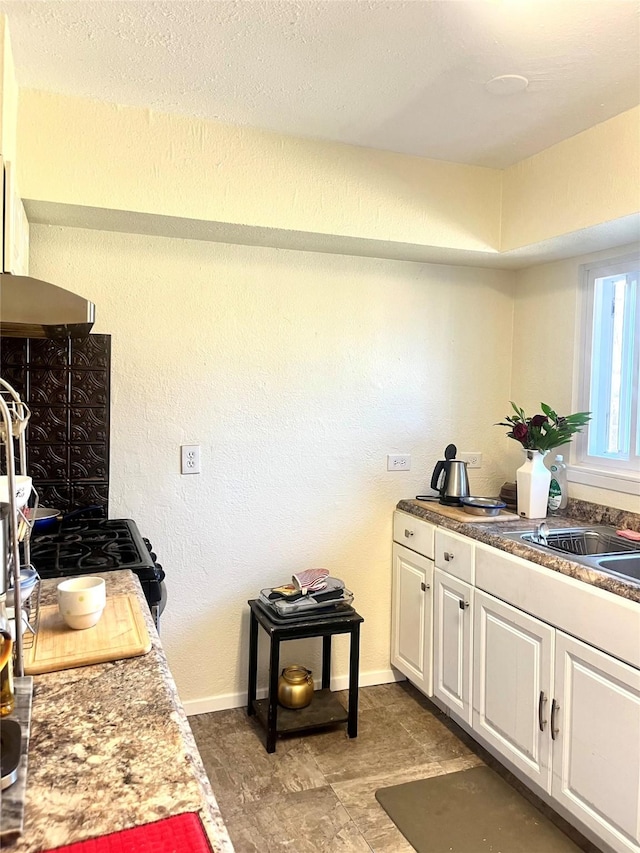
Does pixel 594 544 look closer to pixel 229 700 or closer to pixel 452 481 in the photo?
pixel 452 481

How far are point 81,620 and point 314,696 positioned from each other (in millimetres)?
1680

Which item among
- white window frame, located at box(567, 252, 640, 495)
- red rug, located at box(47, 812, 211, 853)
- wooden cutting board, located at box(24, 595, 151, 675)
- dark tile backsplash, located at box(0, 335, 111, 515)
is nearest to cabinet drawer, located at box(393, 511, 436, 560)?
white window frame, located at box(567, 252, 640, 495)

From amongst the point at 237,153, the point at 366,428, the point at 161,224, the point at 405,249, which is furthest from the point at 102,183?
the point at 366,428

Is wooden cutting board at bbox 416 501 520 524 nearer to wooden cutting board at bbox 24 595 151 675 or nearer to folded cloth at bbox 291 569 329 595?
folded cloth at bbox 291 569 329 595

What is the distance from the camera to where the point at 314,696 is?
2.73 metres

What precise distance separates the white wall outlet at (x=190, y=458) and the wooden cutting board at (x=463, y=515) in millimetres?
1022

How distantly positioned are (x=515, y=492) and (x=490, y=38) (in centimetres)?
188

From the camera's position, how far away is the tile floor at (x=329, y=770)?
6.41 feet

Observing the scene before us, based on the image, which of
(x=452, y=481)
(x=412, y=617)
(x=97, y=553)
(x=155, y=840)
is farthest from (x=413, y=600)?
(x=155, y=840)

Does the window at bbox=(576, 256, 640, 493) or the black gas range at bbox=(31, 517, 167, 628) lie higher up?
the window at bbox=(576, 256, 640, 493)

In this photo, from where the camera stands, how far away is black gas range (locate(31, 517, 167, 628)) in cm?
177

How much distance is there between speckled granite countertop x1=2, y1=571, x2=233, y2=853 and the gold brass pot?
1.54m

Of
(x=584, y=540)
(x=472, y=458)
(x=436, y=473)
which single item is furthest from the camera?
(x=472, y=458)

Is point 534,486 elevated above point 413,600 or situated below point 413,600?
above
